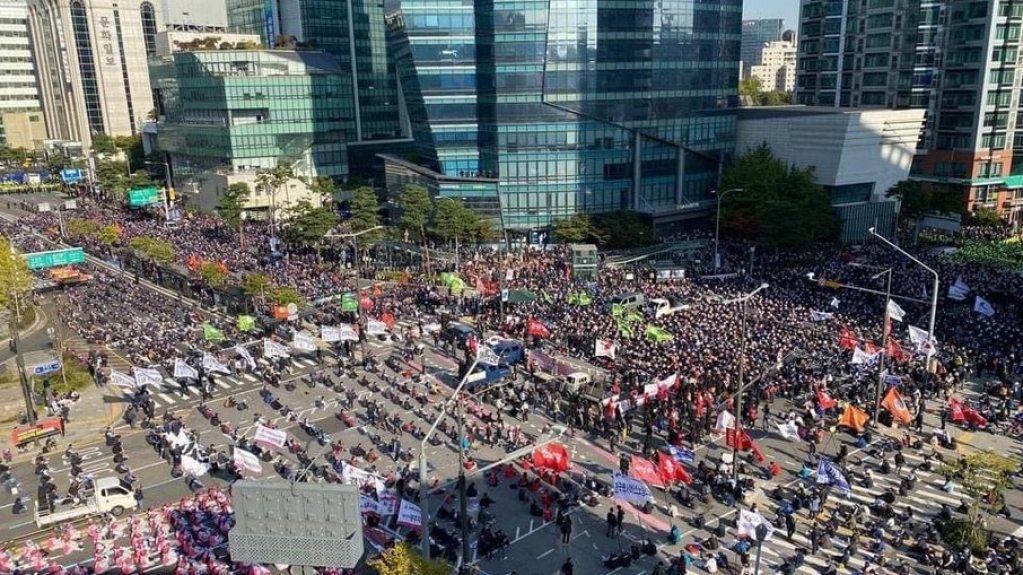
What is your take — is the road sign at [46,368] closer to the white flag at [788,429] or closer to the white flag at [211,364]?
the white flag at [211,364]

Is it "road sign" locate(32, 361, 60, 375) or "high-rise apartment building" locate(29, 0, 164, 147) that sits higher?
"high-rise apartment building" locate(29, 0, 164, 147)

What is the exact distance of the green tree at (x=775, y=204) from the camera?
74.6m

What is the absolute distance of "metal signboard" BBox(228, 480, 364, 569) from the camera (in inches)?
771

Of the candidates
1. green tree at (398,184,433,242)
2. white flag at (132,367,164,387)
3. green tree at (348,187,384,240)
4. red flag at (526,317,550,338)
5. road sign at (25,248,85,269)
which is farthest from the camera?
green tree at (348,187,384,240)

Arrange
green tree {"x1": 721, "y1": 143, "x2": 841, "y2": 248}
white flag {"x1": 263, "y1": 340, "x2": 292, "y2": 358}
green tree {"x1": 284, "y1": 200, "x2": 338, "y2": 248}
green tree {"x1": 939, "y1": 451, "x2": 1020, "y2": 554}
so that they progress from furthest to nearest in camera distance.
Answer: green tree {"x1": 284, "y1": 200, "x2": 338, "y2": 248}, green tree {"x1": 721, "y1": 143, "x2": 841, "y2": 248}, white flag {"x1": 263, "y1": 340, "x2": 292, "y2": 358}, green tree {"x1": 939, "y1": 451, "x2": 1020, "y2": 554}

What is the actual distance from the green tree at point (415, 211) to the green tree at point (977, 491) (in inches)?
2142

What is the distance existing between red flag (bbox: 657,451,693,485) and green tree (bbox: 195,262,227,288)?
44696mm

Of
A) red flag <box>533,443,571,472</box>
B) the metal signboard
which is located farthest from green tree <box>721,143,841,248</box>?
the metal signboard

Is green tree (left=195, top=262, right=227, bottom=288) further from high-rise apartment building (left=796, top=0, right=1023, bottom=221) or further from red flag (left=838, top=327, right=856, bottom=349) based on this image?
high-rise apartment building (left=796, top=0, right=1023, bottom=221)

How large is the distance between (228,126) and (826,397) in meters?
87.6

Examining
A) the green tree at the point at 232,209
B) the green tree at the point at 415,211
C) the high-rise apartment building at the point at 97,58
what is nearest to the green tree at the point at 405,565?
the green tree at the point at 415,211

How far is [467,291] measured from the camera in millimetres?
68438

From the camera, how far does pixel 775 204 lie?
75.0 metres

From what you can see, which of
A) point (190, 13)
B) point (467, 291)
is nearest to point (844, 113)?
point (467, 291)
